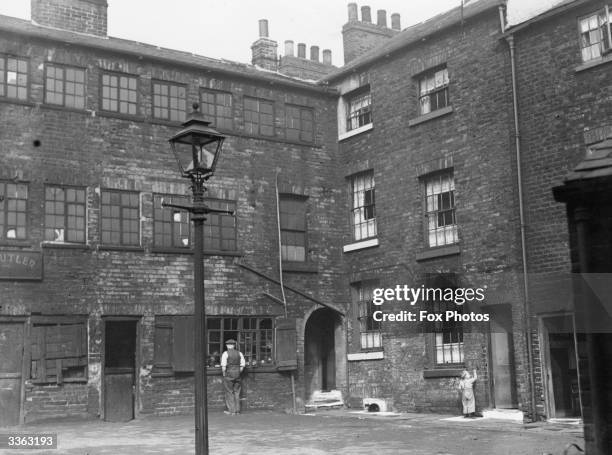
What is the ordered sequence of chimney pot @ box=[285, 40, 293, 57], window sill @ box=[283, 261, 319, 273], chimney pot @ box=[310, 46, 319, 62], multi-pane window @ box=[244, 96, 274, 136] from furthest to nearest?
chimney pot @ box=[310, 46, 319, 62]
chimney pot @ box=[285, 40, 293, 57]
multi-pane window @ box=[244, 96, 274, 136]
window sill @ box=[283, 261, 319, 273]

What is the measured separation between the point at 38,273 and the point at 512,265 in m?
10.2

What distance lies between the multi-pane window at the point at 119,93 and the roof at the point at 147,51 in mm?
638

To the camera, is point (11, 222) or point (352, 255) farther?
point (352, 255)

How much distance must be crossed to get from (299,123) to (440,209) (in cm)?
517

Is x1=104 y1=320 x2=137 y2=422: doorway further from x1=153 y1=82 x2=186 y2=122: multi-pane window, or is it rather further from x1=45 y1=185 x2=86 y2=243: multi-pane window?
x1=153 y1=82 x2=186 y2=122: multi-pane window

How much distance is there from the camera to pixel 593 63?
15945 millimetres

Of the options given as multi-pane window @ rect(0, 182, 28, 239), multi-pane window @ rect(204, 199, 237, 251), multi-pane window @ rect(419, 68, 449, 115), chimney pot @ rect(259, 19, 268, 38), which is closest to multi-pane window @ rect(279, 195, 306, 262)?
multi-pane window @ rect(204, 199, 237, 251)

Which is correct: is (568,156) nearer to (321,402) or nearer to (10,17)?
(321,402)

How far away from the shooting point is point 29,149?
1828 cm

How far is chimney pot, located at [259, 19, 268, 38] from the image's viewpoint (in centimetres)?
2433

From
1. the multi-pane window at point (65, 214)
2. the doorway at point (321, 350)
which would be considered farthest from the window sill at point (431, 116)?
the multi-pane window at point (65, 214)

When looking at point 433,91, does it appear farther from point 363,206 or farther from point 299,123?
point 299,123

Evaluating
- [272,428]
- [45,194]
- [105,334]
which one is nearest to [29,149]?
[45,194]

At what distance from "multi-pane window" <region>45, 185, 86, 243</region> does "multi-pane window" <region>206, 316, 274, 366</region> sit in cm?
391
